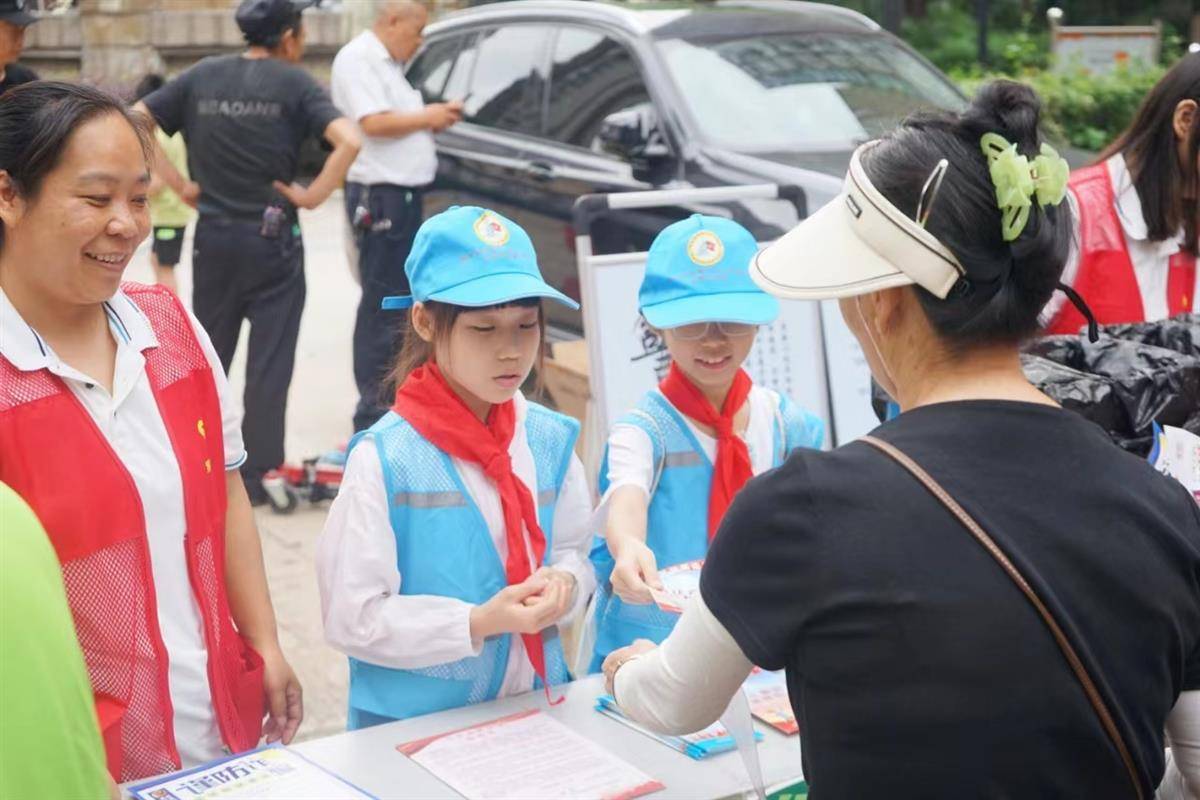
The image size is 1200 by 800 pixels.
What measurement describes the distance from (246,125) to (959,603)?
491 cm

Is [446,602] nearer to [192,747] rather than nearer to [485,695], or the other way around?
[485,695]

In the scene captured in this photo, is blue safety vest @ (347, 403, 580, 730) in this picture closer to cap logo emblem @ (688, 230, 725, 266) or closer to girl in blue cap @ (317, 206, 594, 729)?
girl in blue cap @ (317, 206, 594, 729)

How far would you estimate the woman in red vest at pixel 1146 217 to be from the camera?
3.44 m

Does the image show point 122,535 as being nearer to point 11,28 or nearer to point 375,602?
point 375,602

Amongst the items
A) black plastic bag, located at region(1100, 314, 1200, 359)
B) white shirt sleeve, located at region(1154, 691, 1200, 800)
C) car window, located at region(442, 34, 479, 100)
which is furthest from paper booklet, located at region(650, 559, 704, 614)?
car window, located at region(442, 34, 479, 100)

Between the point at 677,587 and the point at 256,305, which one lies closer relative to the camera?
the point at 677,587

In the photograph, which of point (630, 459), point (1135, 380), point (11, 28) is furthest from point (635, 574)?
point (11, 28)

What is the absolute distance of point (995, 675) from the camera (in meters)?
1.53

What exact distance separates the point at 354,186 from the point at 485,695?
4258mm

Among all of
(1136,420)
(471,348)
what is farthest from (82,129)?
(1136,420)

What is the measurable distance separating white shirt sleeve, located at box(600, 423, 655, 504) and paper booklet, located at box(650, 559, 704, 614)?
339mm

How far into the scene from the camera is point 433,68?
7816 millimetres

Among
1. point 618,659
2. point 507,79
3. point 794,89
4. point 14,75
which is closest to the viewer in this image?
point 618,659

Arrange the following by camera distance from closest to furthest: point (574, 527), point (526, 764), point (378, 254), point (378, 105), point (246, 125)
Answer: point (526, 764), point (574, 527), point (246, 125), point (378, 105), point (378, 254)
